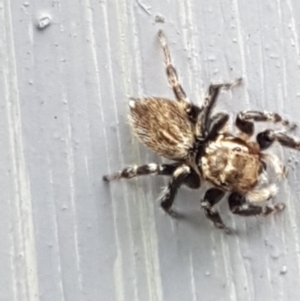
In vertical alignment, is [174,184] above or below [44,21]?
below

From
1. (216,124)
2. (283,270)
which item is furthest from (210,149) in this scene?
(283,270)

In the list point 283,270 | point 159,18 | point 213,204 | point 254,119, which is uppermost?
point 159,18

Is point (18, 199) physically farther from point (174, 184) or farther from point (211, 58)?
point (211, 58)

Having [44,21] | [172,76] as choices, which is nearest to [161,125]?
[172,76]

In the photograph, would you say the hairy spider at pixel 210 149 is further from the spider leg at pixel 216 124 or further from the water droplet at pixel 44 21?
the water droplet at pixel 44 21

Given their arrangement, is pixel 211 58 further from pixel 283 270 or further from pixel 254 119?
pixel 283 270
